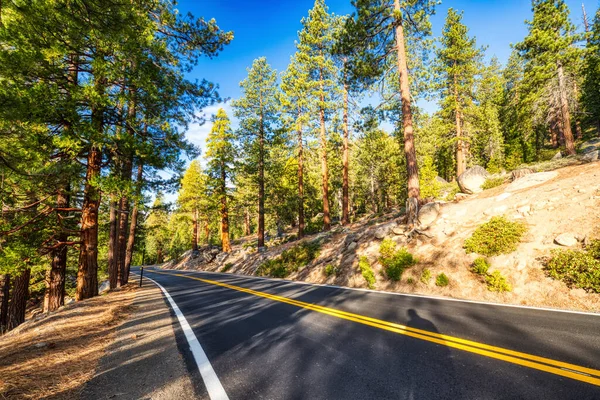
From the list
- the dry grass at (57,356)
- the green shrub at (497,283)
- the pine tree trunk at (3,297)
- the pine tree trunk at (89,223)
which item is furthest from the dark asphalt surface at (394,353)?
the pine tree trunk at (3,297)

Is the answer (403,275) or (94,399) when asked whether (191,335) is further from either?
(403,275)

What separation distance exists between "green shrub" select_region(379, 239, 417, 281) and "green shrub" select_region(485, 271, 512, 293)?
2.73m

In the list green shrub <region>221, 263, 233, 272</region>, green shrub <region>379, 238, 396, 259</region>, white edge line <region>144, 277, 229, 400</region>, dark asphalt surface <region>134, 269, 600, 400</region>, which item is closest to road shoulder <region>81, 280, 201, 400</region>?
white edge line <region>144, 277, 229, 400</region>

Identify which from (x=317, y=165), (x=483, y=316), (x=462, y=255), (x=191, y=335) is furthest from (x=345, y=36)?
(x=317, y=165)

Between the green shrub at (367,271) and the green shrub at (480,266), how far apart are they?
376 centimetres

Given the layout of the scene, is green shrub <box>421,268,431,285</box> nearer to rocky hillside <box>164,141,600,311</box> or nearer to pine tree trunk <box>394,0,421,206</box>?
rocky hillside <box>164,141,600,311</box>

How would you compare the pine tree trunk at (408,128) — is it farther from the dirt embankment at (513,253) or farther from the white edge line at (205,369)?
the white edge line at (205,369)

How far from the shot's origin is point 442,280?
340 inches

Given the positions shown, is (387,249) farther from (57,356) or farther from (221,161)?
(221,161)

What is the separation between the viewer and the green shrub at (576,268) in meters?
6.03

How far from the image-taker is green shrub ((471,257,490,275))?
7.96m

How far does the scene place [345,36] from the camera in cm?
1316

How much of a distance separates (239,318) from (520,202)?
11.2m

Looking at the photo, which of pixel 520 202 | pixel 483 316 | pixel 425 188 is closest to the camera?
pixel 483 316
